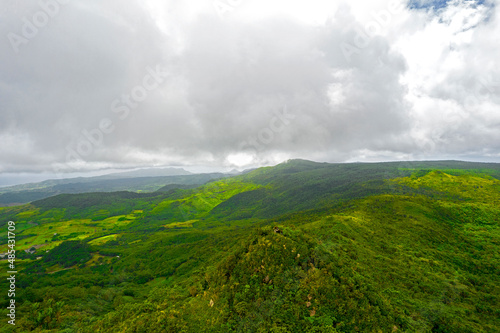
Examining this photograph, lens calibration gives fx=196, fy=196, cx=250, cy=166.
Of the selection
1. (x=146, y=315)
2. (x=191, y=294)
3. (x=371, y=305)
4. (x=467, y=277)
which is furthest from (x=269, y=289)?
(x=467, y=277)

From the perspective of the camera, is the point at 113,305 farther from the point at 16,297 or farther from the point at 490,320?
the point at 490,320

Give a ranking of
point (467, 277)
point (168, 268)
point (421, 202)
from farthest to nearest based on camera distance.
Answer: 1. point (421, 202)
2. point (168, 268)
3. point (467, 277)

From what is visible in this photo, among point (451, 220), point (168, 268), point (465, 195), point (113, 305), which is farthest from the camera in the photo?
point (465, 195)

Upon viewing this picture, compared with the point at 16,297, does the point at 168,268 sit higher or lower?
lower

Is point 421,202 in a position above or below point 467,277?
above

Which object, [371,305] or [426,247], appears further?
[426,247]

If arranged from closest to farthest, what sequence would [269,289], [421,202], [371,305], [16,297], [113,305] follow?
[371,305] → [269,289] → [113,305] → [16,297] → [421,202]

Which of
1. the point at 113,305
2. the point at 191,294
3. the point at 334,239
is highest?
the point at 334,239

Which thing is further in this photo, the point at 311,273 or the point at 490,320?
the point at 490,320

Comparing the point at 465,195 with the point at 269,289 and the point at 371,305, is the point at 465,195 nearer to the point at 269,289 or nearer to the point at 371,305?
the point at 371,305

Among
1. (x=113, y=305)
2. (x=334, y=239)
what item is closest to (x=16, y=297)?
(x=113, y=305)
